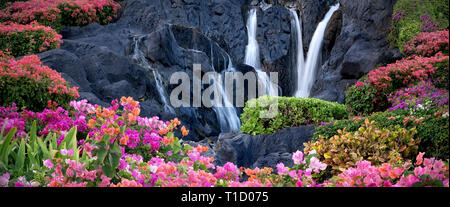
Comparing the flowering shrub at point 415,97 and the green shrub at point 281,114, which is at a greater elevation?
the flowering shrub at point 415,97

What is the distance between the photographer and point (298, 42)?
50.1 ft

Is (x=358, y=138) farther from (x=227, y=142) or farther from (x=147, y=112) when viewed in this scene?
(x=147, y=112)

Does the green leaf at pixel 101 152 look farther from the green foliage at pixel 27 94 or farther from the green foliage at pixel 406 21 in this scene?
the green foliage at pixel 406 21

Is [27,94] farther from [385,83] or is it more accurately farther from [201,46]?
[201,46]

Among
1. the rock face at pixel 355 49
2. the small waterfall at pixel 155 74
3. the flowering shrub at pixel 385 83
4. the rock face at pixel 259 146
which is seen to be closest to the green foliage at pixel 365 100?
the flowering shrub at pixel 385 83

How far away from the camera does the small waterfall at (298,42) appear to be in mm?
14539

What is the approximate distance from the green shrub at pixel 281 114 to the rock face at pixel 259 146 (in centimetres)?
33

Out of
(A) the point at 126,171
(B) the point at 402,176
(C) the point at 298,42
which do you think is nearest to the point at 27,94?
(A) the point at 126,171

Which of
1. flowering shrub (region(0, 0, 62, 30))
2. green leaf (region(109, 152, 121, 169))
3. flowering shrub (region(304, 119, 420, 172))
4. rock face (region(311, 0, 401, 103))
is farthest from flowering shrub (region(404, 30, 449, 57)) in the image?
flowering shrub (region(0, 0, 62, 30))

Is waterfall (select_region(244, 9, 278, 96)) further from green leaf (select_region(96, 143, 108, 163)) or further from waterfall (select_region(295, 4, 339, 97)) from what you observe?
green leaf (select_region(96, 143, 108, 163))

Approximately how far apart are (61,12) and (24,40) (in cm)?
355

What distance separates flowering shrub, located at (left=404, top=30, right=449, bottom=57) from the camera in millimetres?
9234
